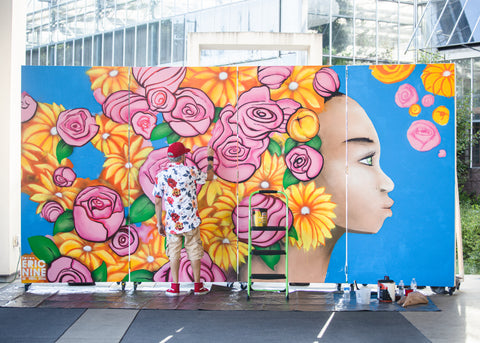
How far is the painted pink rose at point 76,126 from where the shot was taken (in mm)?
7293

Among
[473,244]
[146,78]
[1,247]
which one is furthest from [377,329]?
[473,244]

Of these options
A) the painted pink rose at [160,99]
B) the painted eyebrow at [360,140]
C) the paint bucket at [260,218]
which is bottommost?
the paint bucket at [260,218]

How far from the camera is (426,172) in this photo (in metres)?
7.18

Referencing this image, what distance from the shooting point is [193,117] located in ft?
23.9

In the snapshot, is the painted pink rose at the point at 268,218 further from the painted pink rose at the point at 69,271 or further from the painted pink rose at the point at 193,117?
the painted pink rose at the point at 69,271

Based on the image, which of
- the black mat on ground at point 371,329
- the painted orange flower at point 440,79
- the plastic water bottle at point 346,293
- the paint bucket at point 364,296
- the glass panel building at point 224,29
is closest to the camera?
the black mat on ground at point 371,329

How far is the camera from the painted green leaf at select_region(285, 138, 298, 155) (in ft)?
23.8

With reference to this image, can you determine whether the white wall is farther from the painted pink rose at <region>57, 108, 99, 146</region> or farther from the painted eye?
the painted eye

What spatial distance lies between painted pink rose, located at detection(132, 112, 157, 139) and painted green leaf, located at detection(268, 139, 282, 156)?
5.16 feet

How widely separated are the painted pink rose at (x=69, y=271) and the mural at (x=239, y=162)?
0.01m

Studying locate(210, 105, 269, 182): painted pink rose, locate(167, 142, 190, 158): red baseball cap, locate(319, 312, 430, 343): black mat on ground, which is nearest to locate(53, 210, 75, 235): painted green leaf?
locate(167, 142, 190, 158): red baseball cap

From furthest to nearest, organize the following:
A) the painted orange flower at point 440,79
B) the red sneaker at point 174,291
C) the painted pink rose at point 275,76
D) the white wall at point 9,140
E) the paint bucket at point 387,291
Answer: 1. the white wall at point 9,140
2. the painted pink rose at point 275,76
3. the painted orange flower at point 440,79
4. the red sneaker at point 174,291
5. the paint bucket at point 387,291

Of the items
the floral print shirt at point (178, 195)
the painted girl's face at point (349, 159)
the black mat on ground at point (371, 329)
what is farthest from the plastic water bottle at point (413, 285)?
the floral print shirt at point (178, 195)

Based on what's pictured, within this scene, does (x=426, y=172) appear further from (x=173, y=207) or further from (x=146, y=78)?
(x=146, y=78)
